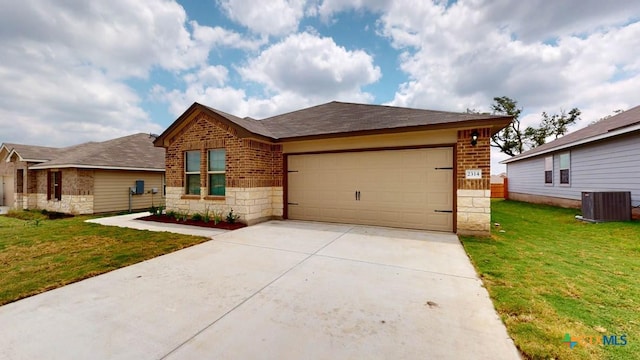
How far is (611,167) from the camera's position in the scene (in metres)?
8.75

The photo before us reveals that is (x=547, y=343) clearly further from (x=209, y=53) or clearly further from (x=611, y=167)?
(x=209, y=53)

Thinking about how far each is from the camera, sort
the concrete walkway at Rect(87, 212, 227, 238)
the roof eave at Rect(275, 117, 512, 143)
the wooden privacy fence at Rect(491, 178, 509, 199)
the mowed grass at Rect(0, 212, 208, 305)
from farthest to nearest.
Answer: the wooden privacy fence at Rect(491, 178, 509, 199)
the concrete walkway at Rect(87, 212, 227, 238)
the roof eave at Rect(275, 117, 512, 143)
the mowed grass at Rect(0, 212, 208, 305)

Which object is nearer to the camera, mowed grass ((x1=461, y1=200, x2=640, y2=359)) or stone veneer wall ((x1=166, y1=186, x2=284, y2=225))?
mowed grass ((x1=461, y1=200, x2=640, y2=359))

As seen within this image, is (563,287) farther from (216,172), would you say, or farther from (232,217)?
(216,172)

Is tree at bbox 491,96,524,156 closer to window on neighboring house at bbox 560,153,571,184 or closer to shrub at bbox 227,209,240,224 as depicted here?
window on neighboring house at bbox 560,153,571,184

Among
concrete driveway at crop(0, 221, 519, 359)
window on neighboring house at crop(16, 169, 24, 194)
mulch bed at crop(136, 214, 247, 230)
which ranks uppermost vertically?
window on neighboring house at crop(16, 169, 24, 194)

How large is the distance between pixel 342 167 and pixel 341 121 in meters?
1.80

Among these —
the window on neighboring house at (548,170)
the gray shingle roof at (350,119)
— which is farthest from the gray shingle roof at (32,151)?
the window on neighboring house at (548,170)

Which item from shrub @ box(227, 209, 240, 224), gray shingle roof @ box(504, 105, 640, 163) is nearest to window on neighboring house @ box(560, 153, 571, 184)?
gray shingle roof @ box(504, 105, 640, 163)

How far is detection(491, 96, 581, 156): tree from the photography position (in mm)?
23422

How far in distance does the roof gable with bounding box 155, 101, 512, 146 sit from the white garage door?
802 millimetres

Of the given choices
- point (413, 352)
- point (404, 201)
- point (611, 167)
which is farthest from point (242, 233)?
point (611, 167)

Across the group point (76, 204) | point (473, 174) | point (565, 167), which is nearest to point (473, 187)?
point (473, 174)

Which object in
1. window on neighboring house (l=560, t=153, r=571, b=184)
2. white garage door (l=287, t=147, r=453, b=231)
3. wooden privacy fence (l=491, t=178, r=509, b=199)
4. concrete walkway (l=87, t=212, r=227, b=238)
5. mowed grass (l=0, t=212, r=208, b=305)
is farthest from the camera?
wooden privacy fence (l=491, t=178, r=509, b=199)
